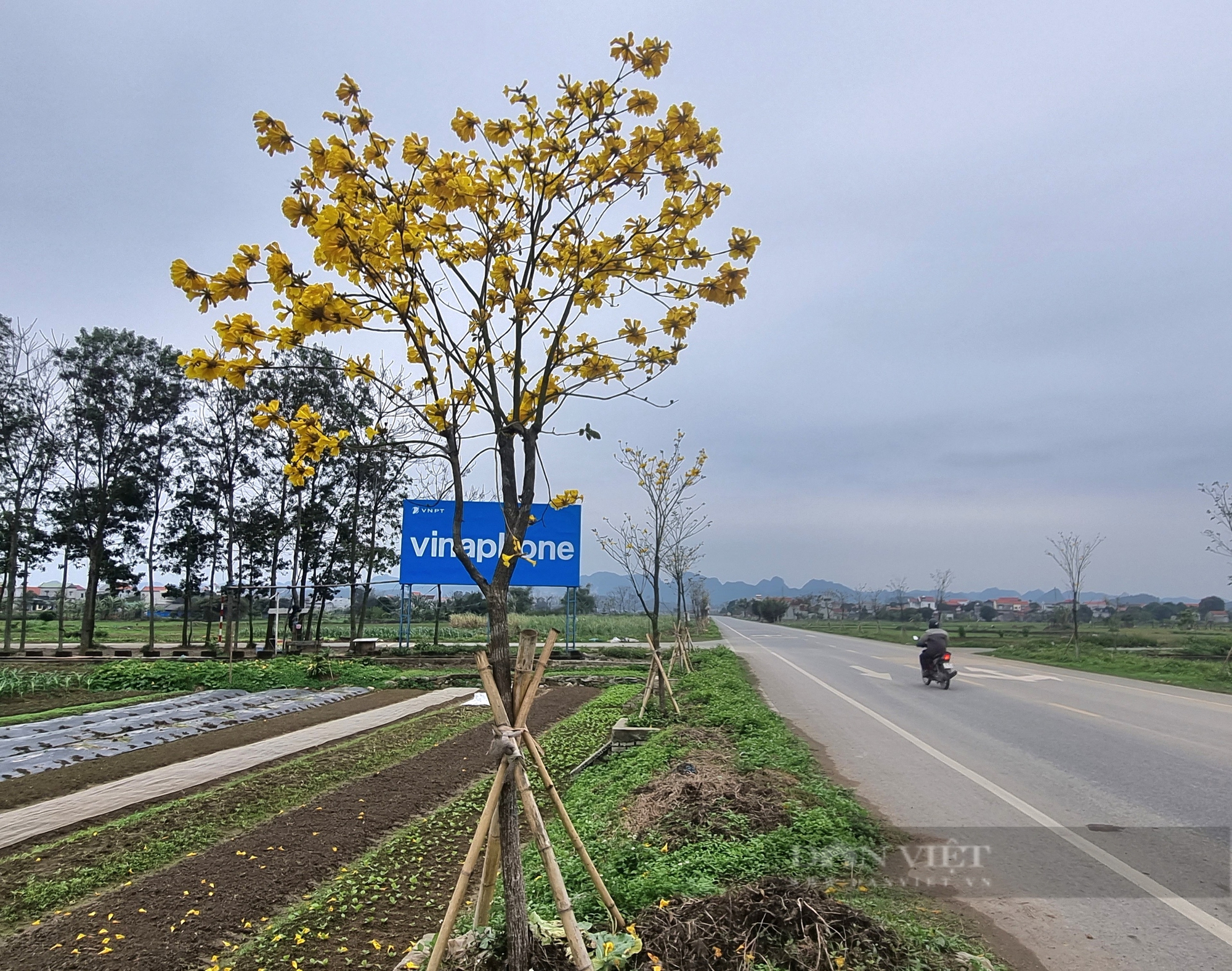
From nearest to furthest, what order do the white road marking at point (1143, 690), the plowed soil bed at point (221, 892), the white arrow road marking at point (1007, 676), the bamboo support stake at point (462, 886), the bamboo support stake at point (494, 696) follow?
the bamboo support stake at point (462, 886) < the bamboo support stake at point (494, 696) < the plowed soil bed at point (221, 892) < the white road marking at point (1143, 690) < the white arrow road marking at point (1007, 676)

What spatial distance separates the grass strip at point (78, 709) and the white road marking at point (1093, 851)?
42.7 feet

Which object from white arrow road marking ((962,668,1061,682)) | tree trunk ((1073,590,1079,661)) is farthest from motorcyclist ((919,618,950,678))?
tree trunk ((1073,590,1079,661))

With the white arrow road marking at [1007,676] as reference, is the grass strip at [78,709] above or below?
above

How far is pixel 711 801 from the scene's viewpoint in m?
5.47

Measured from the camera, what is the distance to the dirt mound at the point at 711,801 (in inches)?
200

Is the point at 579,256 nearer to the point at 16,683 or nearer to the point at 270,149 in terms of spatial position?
the point at 270,149

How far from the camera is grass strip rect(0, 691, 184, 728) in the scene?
38.8ft

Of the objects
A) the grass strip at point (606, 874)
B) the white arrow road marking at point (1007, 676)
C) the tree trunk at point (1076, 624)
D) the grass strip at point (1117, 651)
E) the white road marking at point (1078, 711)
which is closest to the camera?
the grass strip at point (606, 874)

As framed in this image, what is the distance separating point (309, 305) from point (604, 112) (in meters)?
1.66

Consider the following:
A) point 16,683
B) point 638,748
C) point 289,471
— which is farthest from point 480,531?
point 289,471

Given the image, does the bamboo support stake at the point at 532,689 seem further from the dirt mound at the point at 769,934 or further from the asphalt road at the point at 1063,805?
the asphalt road at the point at 1063,805

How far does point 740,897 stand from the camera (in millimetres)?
3586

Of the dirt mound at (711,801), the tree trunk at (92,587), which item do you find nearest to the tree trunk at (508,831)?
the dirt mound at (711,801)

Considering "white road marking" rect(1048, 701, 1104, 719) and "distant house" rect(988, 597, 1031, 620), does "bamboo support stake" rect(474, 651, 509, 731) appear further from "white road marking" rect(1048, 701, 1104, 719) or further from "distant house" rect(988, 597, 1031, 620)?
"distant house" rect(988, 597, 1031, 620)
